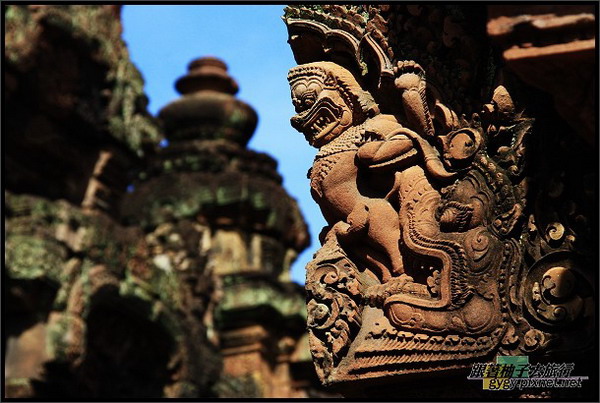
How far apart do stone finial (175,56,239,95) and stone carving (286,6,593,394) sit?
1103 inches

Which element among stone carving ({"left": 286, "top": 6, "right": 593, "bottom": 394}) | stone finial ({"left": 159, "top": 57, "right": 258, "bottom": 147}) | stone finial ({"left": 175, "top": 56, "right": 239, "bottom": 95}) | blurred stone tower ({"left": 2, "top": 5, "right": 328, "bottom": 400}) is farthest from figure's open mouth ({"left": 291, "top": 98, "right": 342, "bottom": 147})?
stone finial ({"left": 175, "top": 56, "right": 239, "bottom": 95})

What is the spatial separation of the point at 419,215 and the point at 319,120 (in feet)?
2.51

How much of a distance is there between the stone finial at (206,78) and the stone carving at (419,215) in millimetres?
28006

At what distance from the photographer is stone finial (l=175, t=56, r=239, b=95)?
32750mm

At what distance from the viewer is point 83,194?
23656mm

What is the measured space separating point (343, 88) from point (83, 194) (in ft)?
63.3

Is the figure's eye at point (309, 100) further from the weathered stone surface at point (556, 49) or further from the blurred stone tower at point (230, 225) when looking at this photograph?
the blurred stone tower at point (230, 225)

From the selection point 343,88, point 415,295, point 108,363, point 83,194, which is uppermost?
point 83,194

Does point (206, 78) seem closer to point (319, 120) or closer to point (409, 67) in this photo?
point (319, 120)

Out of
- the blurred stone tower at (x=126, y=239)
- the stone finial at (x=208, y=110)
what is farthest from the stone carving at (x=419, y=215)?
the stone finial at (x=208, y=110)

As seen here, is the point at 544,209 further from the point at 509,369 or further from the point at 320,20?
the point at 320,20

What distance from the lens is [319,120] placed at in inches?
192

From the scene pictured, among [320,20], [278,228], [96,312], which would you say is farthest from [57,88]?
[320,20]

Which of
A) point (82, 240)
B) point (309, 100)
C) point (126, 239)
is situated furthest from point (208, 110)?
point (309, 100)
